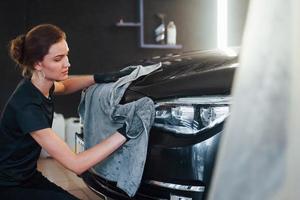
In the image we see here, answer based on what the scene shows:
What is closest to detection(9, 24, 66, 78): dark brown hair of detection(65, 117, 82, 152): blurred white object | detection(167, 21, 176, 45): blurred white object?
detection(65, 117, 82, 152): blurred white object

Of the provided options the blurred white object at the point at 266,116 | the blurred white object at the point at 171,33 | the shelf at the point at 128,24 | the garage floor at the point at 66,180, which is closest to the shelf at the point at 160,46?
the blurred white object at the point at 171,33

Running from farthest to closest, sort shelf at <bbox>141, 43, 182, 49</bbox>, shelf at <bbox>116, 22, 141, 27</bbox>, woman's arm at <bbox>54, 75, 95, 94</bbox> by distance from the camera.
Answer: shelf at <bbox>141, 43, 182, 49</bbox>
shelf at <bbox>116, 22, 141, 27</bbox>
woman's arm at <bbox>54, 75, 95, 94</bbox>

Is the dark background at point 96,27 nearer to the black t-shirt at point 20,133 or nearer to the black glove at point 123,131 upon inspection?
the black t-shirt at point 20,133

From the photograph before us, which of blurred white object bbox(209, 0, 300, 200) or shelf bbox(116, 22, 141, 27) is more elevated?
shelf bbox(116, 22, 141, 27)

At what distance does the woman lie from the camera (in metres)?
1.52

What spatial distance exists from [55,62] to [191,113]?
636 millimetres

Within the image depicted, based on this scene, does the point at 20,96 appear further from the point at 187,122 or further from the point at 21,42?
the point at 187,122

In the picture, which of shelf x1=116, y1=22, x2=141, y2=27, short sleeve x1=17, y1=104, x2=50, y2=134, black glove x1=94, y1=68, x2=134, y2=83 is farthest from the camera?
shelf x1=116, y1=22, x2=141, y2=27

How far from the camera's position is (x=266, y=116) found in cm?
64

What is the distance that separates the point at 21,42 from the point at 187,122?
2.76 ft

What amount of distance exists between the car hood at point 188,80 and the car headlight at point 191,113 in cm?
3

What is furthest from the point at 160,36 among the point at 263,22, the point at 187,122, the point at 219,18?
the point at 263,22

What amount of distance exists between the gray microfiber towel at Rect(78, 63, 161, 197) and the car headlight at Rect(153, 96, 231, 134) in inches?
2.0

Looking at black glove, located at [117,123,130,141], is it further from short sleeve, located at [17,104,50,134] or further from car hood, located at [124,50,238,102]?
short sleeve, located at [17,104,50,134]
